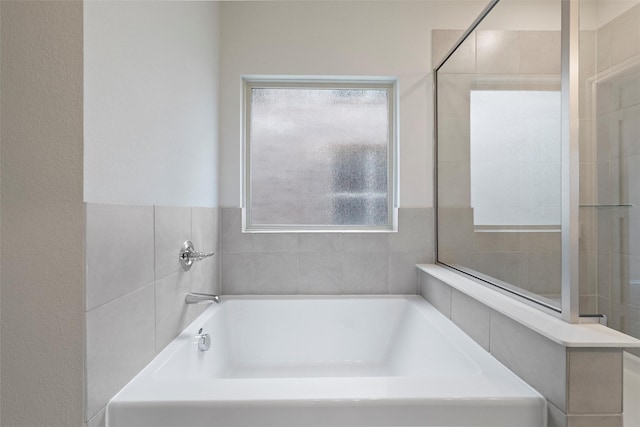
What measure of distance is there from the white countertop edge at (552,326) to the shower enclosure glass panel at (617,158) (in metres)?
0.60

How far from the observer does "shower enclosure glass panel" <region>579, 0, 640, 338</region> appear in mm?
1504

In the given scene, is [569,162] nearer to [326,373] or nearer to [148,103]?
[148,103]

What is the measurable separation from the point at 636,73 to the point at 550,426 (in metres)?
1.83

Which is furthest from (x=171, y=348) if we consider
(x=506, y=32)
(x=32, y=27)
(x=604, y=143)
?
(x=604, y=143)

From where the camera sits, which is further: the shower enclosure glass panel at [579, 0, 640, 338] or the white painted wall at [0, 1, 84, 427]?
the shower enclosure glass panel at [579, 0, 640, 338]

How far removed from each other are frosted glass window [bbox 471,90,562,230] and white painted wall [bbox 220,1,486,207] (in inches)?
16.0

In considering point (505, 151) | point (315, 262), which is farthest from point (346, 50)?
point (315, 262)

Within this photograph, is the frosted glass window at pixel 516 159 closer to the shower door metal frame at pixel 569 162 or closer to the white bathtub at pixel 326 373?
the shower door metal frame at pixel 569 162

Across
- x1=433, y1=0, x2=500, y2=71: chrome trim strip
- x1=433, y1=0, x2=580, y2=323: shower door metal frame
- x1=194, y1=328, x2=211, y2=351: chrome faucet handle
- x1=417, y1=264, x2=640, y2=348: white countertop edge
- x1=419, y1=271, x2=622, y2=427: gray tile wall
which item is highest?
x1=433, y1=0, x2=500, y2=71: chrome trim strip

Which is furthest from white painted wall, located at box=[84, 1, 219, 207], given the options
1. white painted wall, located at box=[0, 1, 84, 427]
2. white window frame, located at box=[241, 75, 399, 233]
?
white window frame, located at box=[241, 75, 399, 233]

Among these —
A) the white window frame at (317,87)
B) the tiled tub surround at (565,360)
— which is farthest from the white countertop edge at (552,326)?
the white window frame at (317,87)

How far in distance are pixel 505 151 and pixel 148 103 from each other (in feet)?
4.56

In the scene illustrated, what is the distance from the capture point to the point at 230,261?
2.00m

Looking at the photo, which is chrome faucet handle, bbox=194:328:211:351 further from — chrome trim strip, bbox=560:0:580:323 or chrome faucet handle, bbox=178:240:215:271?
chrome trim strip, bbox=560:0:580:323
